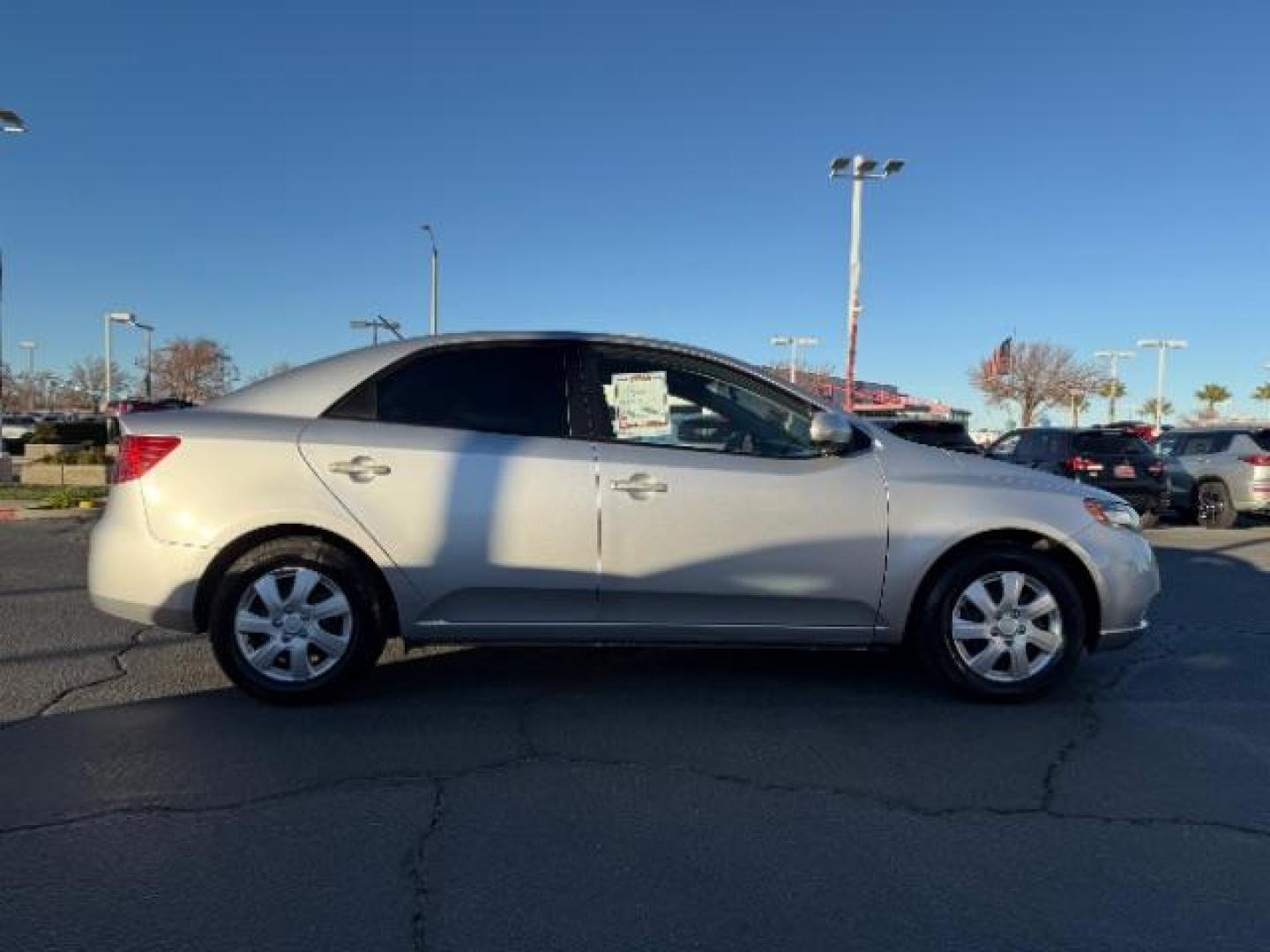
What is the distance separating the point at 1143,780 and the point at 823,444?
1.86m

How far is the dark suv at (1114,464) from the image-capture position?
12852 mm

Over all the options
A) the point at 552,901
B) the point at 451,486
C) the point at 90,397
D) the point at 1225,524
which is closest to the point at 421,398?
the point at 451,486

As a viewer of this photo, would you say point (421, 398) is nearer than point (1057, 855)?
No

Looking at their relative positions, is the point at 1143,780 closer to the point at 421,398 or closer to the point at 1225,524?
the point at 421,398

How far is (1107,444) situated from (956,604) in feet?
33.0

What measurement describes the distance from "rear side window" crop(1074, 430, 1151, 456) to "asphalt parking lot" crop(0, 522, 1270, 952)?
8334 millimetres

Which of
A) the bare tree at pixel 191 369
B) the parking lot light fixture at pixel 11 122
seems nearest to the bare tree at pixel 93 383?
the bare tree at pixel 191 369

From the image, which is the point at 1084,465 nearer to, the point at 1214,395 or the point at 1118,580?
the point at 1118,580

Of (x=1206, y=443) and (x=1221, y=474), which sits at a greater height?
(x=1206, y=443)

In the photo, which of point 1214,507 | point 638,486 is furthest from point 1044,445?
point 638,486

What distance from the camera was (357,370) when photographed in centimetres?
445

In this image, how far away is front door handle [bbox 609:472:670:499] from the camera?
14.0 feet

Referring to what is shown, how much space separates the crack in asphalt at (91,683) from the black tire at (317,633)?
0.85m

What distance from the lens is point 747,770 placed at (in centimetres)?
369
